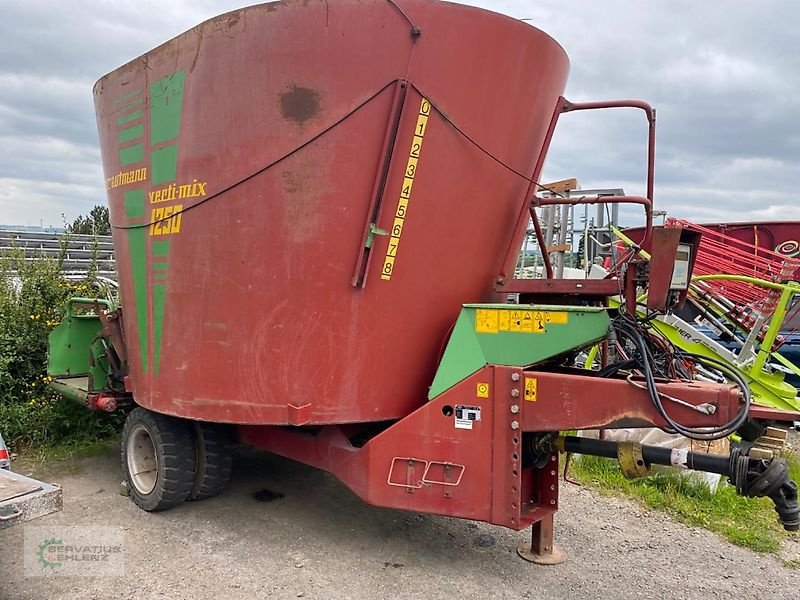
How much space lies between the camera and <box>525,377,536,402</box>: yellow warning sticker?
321cm

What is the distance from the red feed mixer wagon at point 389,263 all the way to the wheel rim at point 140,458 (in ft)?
2.65

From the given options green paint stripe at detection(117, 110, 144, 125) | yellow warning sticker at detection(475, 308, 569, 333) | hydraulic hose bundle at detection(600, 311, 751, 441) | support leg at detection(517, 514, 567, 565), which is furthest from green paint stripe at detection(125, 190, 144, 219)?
support leg at detection(517, 514, 567, 565)

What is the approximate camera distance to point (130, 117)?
163 inches

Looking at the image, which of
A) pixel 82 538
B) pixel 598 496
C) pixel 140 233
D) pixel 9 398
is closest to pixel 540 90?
pixel 140 233

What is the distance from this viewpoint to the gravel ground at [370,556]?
3.41 metres

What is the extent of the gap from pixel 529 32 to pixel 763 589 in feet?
10.8

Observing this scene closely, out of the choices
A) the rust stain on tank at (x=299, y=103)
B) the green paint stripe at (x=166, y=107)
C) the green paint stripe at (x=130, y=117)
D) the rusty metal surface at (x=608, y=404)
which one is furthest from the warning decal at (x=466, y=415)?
the green paint stripe at (x=130, y=117)

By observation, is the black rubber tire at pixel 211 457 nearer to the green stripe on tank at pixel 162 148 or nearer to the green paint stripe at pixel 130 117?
the green stripe on tank at pixel 162 148

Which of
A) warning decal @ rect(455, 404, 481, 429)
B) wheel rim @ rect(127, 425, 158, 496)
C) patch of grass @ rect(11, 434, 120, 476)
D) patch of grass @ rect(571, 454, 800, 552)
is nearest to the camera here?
warning decal @ rect(455, 404, 481, 429)

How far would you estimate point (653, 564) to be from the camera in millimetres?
3777

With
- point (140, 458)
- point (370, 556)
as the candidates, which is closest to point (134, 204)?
point (140, 458)

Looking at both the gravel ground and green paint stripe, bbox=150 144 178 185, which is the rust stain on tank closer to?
green paint stripe, bbox=150 144 178 185

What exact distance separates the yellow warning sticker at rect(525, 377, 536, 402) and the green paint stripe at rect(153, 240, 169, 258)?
2.23 m

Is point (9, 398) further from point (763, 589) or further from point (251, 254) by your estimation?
point (763, 589)
